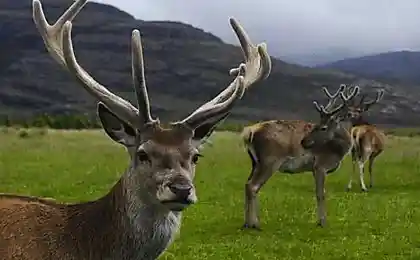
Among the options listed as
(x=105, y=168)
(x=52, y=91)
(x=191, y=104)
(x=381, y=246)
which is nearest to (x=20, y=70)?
(x=52, y=91)

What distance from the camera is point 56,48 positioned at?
23.7 ft

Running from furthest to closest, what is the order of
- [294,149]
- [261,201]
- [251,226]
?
[261,201], [294,149], [251,226]

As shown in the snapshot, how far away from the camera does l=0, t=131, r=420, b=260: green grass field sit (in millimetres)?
12844

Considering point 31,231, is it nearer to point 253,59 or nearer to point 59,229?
point 59,229

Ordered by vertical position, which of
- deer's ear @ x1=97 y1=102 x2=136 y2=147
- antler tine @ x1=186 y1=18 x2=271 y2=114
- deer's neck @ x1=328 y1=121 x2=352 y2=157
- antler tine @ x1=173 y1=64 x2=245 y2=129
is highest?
antler tine @ x1=186 y1=18 x2=271 y2=114

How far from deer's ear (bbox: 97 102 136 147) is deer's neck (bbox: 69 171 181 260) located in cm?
30

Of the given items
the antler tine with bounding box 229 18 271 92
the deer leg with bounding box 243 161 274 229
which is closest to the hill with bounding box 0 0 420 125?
the deer leg with bounding box 243 161 274 229

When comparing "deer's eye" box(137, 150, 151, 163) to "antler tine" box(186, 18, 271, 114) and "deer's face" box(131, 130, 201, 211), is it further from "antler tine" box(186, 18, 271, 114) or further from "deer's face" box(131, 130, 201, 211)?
"antler tine" box(186, 18, 271, 114)

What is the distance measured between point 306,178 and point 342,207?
5.99 meters

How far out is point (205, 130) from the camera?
6.68 m

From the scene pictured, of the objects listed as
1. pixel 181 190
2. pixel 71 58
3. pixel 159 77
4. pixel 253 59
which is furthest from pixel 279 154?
pixel 159 77

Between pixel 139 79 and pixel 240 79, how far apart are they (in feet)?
2.99

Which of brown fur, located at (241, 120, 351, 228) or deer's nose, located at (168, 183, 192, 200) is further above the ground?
deer's nose, located at (168, 183, 192, 200)

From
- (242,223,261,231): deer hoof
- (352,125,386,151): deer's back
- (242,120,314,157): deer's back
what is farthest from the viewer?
(352,125,386,151): deer's back
